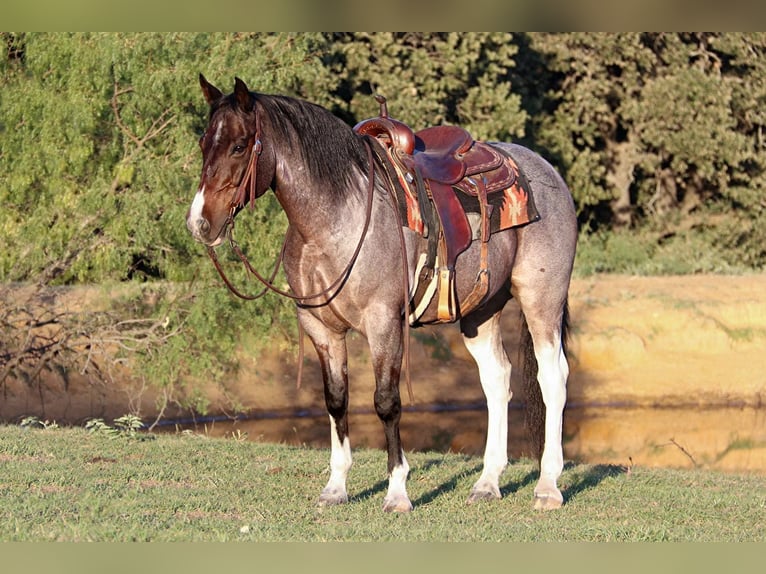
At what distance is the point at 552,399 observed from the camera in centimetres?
672

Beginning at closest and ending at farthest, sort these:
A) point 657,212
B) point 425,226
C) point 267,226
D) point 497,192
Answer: point 425,226 < point 497,192 < point 267,226 < point 657,212

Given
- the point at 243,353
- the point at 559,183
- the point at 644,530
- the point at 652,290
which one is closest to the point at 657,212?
the point at 652,290

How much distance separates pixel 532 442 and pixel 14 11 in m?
4.43

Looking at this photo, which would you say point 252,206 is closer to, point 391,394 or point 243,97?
point 243,97

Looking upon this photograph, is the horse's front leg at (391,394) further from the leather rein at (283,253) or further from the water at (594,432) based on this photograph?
the water at (594,432)

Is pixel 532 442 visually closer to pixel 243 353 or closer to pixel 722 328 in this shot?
pixel 243 353

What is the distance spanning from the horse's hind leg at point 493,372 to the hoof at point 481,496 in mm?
189

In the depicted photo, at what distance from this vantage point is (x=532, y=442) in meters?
7.09

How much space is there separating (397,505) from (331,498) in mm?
412

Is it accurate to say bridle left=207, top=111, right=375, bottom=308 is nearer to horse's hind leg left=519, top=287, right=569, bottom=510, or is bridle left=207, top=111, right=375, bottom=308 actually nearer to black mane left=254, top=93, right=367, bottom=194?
black mane left=254, top=93, right=367, bottom=194

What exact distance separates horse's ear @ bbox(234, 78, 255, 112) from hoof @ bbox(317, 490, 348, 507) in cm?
220

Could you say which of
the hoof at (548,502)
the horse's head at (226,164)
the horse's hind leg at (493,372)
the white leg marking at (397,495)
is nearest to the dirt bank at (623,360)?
the horse's hind leg at (493,372)

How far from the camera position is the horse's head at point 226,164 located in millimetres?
5445

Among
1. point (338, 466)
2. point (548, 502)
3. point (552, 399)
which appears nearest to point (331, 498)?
point (338, 466)
